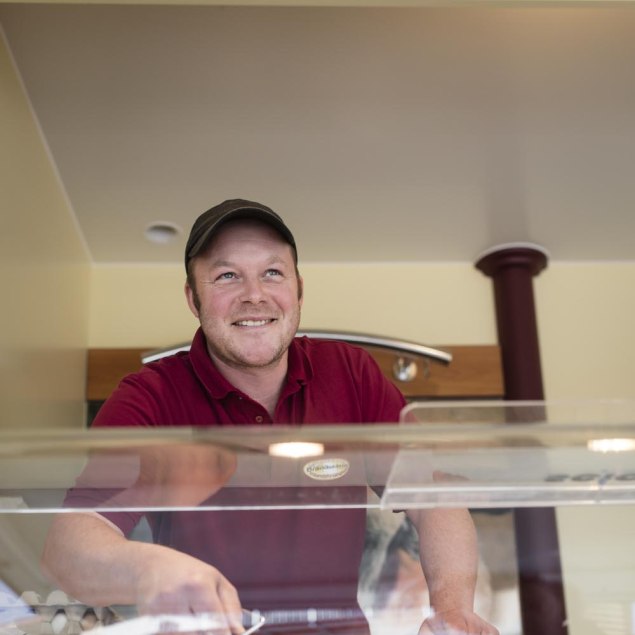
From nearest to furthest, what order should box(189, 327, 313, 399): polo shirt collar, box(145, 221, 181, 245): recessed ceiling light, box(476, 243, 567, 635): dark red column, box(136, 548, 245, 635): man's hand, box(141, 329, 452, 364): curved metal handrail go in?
box(136, 548, 245, 635): man's hand < box(189, 327, 313, 399): polo shirt collar < box(141, 329, 452, 364): curved metal handrail < box(145, 221, 181, 245): recessed ceiling light < box(476, 243, 567, 635): dark red column

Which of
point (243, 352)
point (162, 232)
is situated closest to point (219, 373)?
point (243, 352)

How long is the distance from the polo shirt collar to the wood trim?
144 cm

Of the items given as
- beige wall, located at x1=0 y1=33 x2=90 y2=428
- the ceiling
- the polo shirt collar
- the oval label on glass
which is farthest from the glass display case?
beige wall, located at x1=0 y1=33 x2=90 y2=428

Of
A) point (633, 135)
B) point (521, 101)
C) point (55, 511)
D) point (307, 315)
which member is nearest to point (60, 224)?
point (307, 315)

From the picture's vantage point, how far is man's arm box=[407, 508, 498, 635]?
79cm

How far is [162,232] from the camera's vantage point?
8.59 ft

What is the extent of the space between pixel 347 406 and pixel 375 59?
95cm

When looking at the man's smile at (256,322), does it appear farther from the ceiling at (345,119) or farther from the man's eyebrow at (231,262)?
the ceiling at (345,119)

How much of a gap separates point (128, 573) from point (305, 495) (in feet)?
0.48

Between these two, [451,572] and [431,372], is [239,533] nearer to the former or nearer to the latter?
[451,572]

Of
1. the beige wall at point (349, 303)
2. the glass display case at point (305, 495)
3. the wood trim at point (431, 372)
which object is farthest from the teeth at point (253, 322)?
the beige wall at point (349, 303)

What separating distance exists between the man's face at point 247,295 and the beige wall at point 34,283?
2.60 ft

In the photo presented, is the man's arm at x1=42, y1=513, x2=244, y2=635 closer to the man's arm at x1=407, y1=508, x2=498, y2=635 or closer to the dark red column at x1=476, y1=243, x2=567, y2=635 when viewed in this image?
the man's arm at x1=407, y1=508, x2=498, y2=635

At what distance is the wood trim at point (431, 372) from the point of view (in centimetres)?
265
